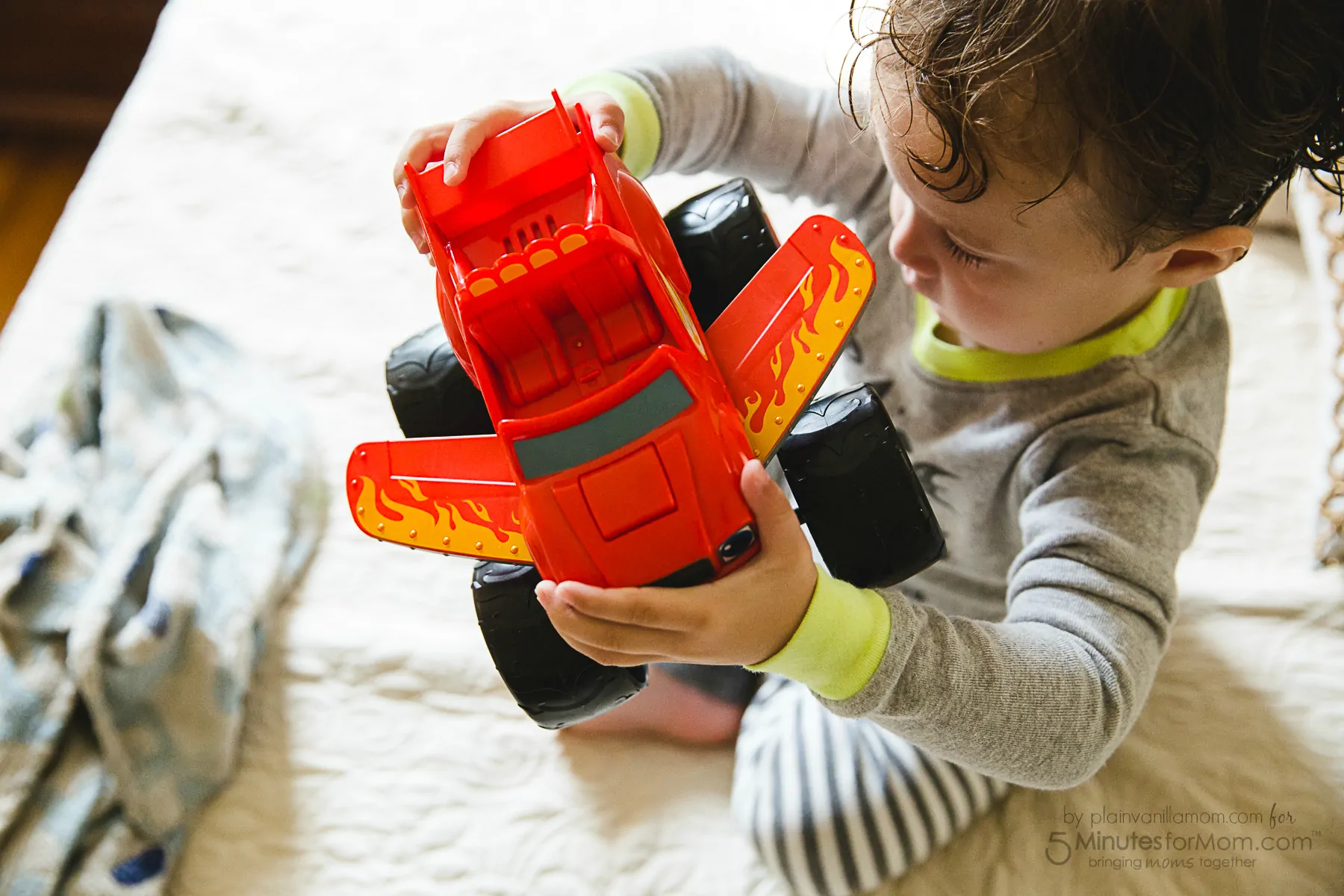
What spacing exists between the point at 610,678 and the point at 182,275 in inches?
27.2

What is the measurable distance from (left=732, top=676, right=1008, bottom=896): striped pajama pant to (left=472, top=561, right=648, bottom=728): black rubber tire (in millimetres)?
176

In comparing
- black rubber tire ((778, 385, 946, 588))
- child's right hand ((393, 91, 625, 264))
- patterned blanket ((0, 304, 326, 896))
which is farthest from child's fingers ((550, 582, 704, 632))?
patterned blanket ((0, 304, 326, 896))

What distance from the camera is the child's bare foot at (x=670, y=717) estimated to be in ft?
2.56

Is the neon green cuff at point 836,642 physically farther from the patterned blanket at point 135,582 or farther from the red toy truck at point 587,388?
the patterned blanket at point 135,582

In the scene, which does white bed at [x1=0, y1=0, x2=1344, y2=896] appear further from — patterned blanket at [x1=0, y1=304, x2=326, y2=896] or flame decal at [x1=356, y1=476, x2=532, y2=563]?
flame decal at [x1=356, y1=476, x2=532, y2=563]

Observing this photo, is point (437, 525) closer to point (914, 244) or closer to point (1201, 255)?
point (914, 244)

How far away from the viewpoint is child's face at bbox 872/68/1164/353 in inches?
20.2

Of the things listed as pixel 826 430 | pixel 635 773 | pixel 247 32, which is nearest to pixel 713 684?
pixel 635 773

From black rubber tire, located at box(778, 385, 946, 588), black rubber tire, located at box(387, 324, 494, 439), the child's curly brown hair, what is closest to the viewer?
the child's curly brown hair

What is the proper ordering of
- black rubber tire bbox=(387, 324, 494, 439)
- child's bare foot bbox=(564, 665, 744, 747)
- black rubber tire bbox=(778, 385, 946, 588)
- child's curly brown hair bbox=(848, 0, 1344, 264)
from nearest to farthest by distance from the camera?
child's curly brown hair bbox=(848, 0, 1344, 264), black rubber tire bbox=(778, 385, 946, 588), black rubber tire bbox=(387, 324, 494, 439), child's bare foot bbox=(564, 665, 744, 747)

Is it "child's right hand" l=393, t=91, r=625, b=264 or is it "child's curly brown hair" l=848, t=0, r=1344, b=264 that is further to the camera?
"child's right hand" l=393, t=91, r=625, b=264

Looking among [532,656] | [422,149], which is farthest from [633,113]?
[532,656]

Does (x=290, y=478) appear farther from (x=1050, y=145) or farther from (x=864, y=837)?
(x=1050, y=145)

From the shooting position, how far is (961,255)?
57 cm
